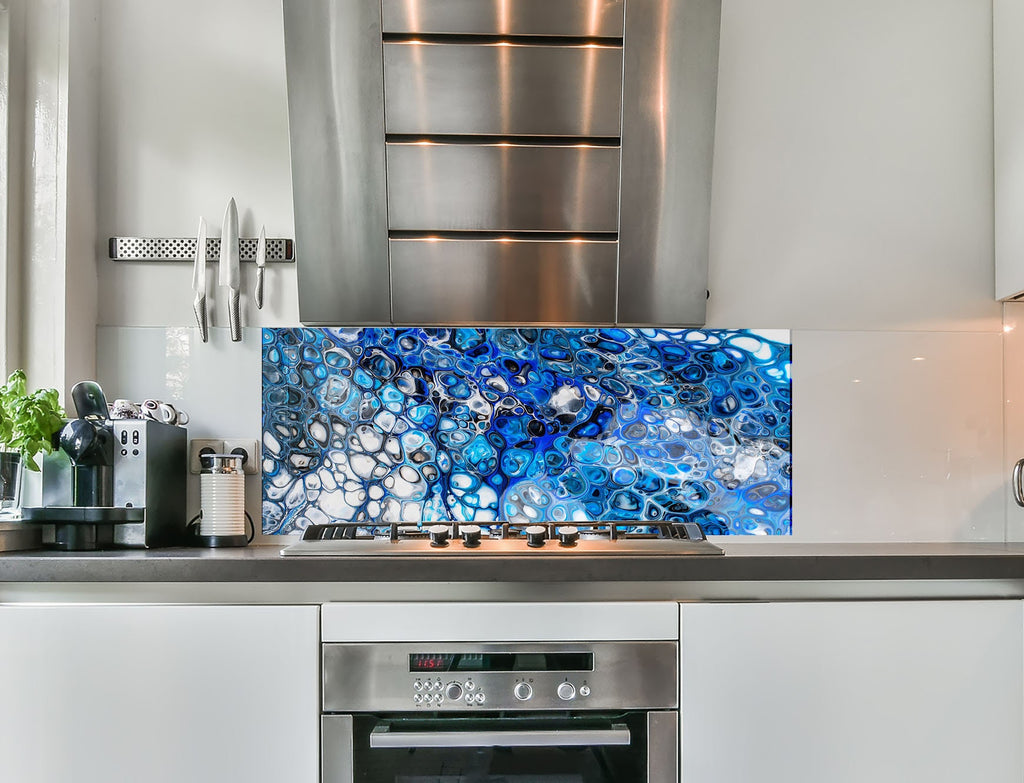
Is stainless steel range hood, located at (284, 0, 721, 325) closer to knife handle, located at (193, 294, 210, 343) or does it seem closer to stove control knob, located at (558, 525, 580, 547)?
knife handle, located at (193, 294, 210, 343)

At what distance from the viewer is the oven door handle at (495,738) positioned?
1.47 m

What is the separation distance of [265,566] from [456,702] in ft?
1.40

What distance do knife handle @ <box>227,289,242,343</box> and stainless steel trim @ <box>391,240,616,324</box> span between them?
404 mm

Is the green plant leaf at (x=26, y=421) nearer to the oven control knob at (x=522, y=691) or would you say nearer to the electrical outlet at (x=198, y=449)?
the electrical outlet at (x=198, y=449)

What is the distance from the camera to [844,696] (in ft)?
5.01

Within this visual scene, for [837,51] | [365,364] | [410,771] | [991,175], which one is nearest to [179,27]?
A: [365,364]

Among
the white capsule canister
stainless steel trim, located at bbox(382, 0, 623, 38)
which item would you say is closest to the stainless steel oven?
the white capsule canister

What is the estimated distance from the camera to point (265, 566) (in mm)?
1501

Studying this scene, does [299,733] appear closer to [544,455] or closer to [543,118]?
[544,455]

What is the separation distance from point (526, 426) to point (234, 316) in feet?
2.54

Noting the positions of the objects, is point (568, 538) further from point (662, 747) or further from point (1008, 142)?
point (1008, 142)

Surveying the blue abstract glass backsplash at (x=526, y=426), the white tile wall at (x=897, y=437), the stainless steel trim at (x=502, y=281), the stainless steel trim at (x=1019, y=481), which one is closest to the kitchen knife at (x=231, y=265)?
the blue abstract glass backsplash at (x=526, y=426)

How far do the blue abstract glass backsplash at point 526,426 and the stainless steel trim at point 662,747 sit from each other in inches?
24.7

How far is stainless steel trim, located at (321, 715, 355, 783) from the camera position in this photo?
1.49 m
